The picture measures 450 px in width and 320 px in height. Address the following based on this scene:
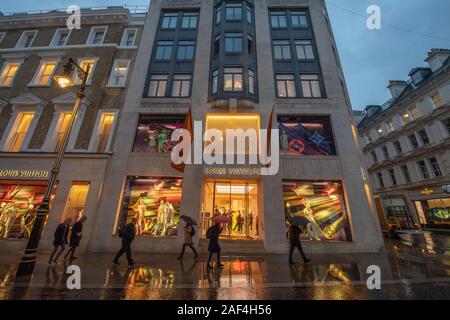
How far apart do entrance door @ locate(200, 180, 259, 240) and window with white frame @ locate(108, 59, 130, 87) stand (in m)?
11.6

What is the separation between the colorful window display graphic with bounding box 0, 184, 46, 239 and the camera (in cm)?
1237

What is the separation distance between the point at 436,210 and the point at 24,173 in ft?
133

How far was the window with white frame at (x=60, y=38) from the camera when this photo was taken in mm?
17781

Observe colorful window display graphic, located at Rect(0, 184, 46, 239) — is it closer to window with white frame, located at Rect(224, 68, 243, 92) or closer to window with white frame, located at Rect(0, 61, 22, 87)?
window with white frame, located at Rect(0, 61, 22, 87)

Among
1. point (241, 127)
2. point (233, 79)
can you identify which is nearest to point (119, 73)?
point (233, 79)

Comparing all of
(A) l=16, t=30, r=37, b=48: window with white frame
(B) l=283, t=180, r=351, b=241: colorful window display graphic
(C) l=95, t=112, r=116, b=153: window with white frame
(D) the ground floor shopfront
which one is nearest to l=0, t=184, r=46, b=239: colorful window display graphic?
(C) l=95, t=112, r=116, b=153: window with white frame

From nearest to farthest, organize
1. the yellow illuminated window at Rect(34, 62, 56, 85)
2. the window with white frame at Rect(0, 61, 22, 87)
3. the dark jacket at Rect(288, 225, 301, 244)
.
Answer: the dark jacket at Rect(288, 225, 301, 244)
the yellow illuminated window at Rect(34, 62, 56, 85)
the window with white frame at Rect(0, 61, 22, 87)

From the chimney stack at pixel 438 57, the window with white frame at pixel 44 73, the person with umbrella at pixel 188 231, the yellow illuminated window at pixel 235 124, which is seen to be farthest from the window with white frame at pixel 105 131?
the chimney stack at pixel 438 57

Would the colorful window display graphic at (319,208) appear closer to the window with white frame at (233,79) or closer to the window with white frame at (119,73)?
the window with white frame at (233,79)

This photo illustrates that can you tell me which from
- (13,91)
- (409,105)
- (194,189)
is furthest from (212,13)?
(409,105)

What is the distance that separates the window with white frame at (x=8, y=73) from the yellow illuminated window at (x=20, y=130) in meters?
3.78

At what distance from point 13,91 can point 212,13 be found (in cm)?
1910

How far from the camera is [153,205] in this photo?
1301 centimetres
